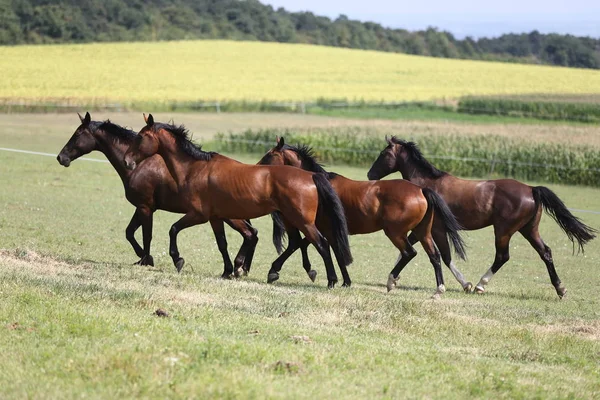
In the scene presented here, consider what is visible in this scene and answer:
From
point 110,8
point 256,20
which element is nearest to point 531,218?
point 110,8

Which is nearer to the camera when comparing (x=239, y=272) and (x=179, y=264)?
(x=179, y=264)

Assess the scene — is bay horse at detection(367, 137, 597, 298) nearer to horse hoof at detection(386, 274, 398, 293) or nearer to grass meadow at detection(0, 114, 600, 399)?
grass meadow at detection(0, 114, 600, 399)

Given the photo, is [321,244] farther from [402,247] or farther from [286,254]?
[402,247]

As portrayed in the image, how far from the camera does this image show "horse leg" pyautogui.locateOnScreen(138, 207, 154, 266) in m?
13.2

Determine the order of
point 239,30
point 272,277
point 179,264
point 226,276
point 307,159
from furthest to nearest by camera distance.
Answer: point 239,30 < point 307,159 < point 226,276 < point 179,264 < point 272,277

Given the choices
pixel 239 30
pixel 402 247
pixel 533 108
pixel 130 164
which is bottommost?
pixel 533 108

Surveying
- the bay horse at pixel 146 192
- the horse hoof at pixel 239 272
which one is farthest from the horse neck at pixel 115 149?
the horse hoof at pixel 239 272

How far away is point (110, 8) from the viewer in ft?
220

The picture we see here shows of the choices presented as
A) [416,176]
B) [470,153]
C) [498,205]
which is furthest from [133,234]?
[470,153]

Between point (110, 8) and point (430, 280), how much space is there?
56.7m

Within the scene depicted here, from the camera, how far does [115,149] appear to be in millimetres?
13766

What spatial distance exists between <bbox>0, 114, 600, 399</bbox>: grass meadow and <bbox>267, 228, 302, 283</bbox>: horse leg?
0.72ft

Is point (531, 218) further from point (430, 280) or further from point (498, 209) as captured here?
point (430, 280)

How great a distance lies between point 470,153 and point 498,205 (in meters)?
21.0
